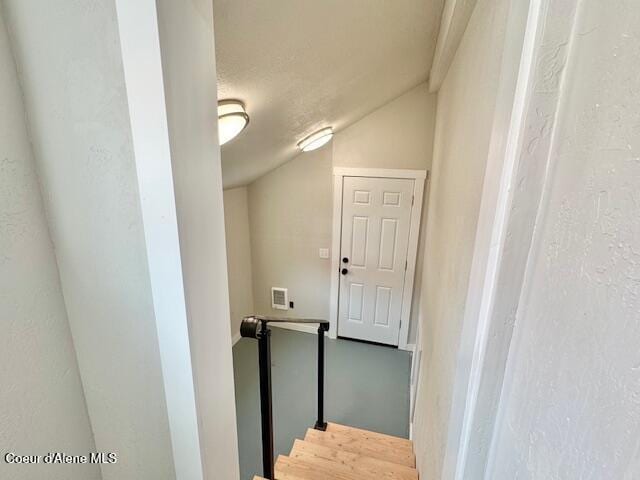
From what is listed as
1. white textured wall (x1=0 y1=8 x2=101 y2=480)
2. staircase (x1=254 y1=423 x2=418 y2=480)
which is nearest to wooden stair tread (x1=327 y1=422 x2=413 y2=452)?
staircase (x1=254 y1=423 x2=418 y2=480)

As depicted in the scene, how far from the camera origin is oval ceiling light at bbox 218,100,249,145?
1345 mm

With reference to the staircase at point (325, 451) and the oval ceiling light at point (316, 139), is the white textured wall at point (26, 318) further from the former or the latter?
the oval ceiling light at point (316, 139)

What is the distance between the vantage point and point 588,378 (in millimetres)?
354

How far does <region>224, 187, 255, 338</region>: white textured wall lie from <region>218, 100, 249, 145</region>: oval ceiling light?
174 centimetres

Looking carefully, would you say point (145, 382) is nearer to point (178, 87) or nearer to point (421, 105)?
point (178, 87)

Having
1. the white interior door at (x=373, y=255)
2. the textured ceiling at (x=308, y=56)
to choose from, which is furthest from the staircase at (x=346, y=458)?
the textured ceiling at (x=308, y=56)

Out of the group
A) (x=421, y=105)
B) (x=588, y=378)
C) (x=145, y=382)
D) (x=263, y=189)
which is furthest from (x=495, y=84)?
(x=263, y=189)

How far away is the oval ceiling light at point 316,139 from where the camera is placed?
8.95 ft

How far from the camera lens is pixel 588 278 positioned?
0.36 m

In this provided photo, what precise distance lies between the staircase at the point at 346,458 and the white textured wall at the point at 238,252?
67.0 inches

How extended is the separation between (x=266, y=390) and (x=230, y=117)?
1.22 m

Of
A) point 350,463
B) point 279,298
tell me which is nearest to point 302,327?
point 279,298

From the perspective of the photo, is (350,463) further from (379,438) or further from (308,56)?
(308,56)

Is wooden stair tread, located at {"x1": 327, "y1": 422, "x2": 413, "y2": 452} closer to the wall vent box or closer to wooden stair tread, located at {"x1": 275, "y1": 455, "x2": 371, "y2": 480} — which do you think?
wooden stair tread, located at {"x1": 275, "y1": 455, "x2": 371, "y2": 480}
